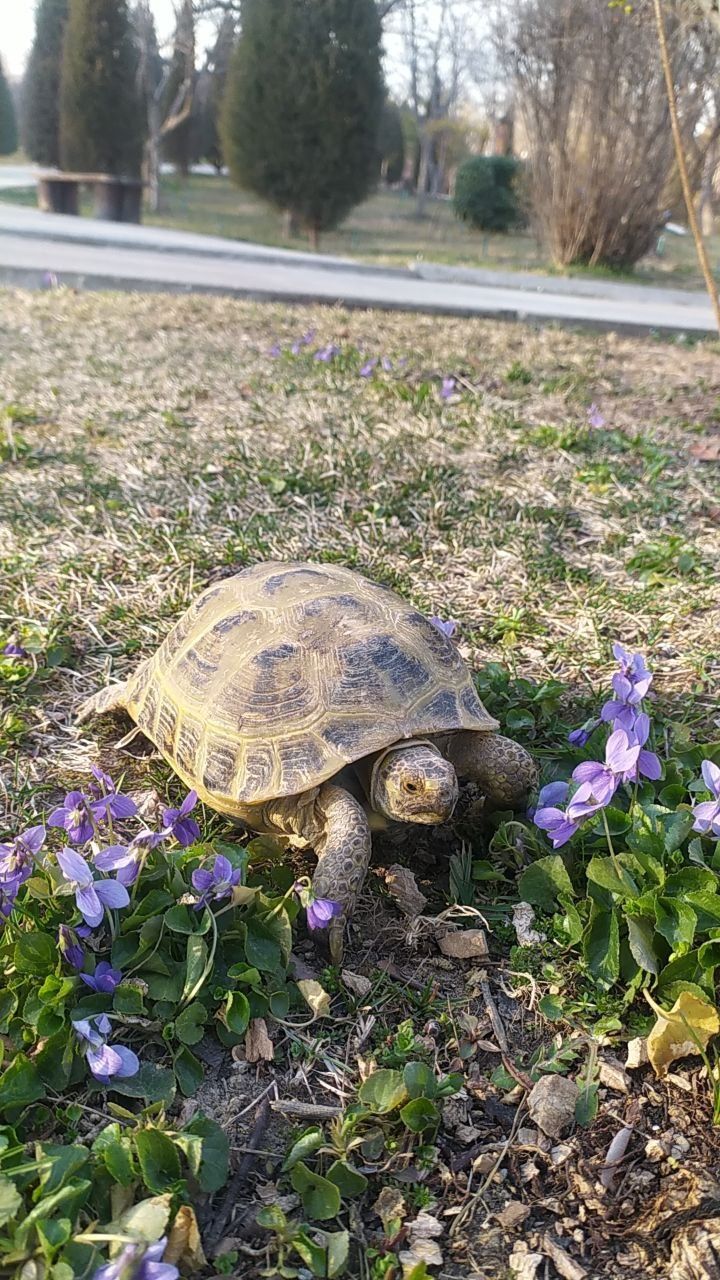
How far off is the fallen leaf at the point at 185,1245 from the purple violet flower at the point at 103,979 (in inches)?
19.8

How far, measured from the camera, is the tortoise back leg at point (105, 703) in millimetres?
2977

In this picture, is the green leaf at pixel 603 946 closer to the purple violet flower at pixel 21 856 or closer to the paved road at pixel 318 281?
A: the purple violet flower at pixel 21 856

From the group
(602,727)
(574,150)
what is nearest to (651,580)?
(602,727)

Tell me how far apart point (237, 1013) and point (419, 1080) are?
407 mm

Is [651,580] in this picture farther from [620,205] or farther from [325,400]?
[620,205]

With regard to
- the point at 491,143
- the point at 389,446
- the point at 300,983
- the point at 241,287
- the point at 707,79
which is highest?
the point at 491,143

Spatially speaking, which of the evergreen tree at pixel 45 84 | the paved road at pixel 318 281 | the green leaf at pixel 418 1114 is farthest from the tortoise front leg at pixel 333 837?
the evergreen tree at pixel 45 84

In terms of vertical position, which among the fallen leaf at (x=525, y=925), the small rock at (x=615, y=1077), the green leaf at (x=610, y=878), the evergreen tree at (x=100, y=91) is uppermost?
the evergreen tree at (x=100, y=91)

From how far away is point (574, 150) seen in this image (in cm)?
1620

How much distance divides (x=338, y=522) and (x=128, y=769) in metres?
1.97

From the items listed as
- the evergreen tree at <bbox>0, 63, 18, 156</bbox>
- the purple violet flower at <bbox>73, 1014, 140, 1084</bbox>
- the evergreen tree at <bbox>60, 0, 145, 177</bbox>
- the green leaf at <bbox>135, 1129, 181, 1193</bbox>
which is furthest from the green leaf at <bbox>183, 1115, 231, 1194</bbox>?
the evergreen tree at <bbox>0, 63, 18, 156</bbox>

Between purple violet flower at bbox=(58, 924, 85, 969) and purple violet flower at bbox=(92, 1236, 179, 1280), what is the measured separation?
591 mm

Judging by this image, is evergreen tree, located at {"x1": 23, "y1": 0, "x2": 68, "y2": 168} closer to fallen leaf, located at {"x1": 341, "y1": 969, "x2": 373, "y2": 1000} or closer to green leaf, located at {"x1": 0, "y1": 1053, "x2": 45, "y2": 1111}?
fallen leaf, located at {"x1": 341, "y1": 969, "x2": 373, "y2": 1000}

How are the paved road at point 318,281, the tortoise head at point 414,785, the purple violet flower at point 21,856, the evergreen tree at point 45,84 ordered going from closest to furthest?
the purple violet flower at point 21,856 < the tortoise head at point 414,785 < the paved road at point 318,281 < the evergreen tree at point 45,84
